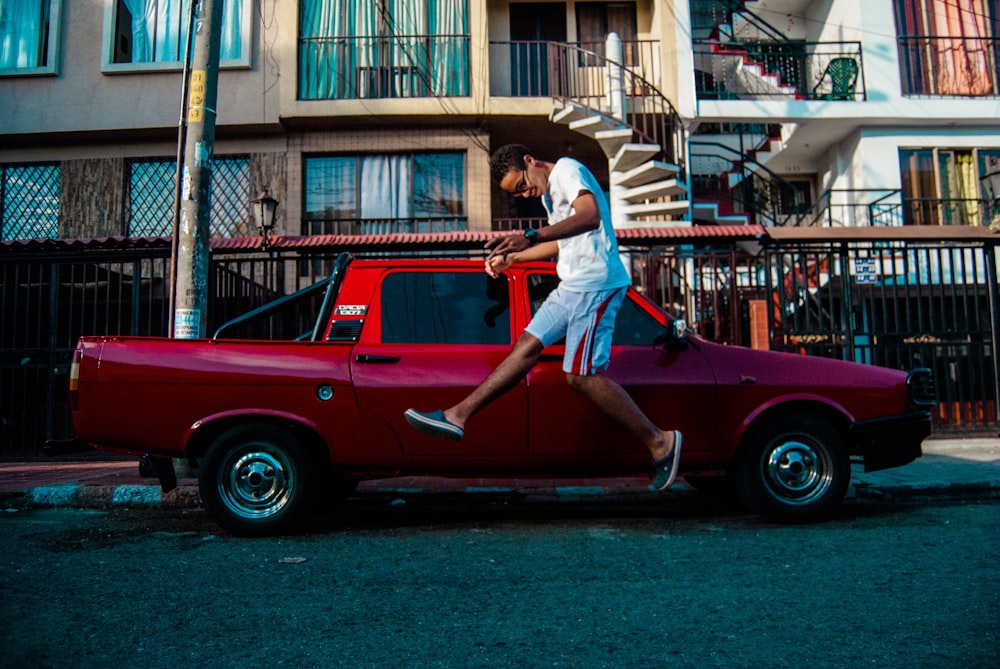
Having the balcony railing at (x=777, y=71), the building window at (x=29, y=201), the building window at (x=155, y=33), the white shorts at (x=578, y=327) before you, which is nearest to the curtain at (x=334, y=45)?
the building window at (x=155, y=33)

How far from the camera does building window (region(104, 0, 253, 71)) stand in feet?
44.6

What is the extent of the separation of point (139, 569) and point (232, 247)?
6047 millimetres

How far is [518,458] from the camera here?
4.40 m

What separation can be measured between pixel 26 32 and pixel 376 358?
13.9 metres

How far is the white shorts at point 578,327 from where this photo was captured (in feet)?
13.3

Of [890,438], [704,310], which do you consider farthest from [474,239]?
[890,438]

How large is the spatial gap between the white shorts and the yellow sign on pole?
13.5ft

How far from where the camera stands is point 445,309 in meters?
4.61

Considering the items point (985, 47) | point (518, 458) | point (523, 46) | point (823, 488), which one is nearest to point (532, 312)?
point (518, 458)

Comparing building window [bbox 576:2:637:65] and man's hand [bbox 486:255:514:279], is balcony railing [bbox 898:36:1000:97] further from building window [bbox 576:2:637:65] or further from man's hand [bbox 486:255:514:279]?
man's hand [bbox 486:255:514:279]

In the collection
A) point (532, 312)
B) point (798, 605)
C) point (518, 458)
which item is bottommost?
point (798, 605)

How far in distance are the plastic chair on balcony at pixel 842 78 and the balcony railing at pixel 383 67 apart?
24.6ft

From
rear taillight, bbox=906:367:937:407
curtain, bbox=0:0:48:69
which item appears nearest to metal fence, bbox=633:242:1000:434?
rear taillight, bbox=906:367:937:407

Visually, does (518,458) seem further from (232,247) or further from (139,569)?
(232,247)
